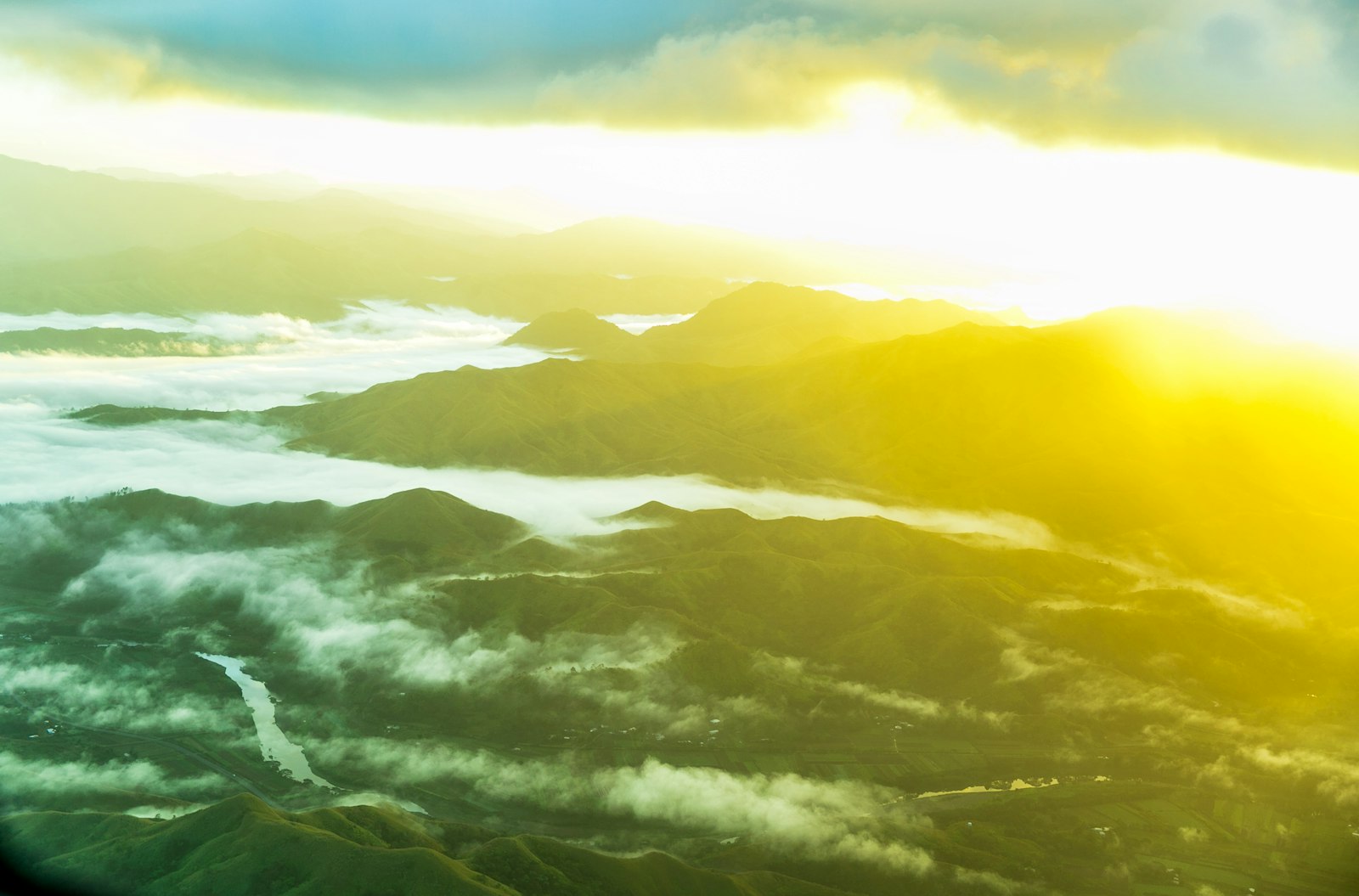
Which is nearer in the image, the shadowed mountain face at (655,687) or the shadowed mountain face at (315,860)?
the shadowed mountain face at (315,860)

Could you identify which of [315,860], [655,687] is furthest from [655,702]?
[315,860]

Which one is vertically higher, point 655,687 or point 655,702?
point 655,687

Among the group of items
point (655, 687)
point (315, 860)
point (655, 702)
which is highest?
point (655, 687)

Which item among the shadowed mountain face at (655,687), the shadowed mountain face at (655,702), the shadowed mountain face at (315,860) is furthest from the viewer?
the shadowed mountain face at (655,687)

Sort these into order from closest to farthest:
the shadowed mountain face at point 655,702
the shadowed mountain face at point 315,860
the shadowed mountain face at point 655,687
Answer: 1. the shadowed mountain face at point 315,860
2. the shadowed mountain face at point 655,702
3. the shadowed mountain face at point 655,687

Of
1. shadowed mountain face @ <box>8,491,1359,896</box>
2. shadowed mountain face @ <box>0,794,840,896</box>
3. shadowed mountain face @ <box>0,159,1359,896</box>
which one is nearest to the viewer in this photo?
shadowed mountain face @ <box>0,794,840,896</box>

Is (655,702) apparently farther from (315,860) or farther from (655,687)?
(315,860)

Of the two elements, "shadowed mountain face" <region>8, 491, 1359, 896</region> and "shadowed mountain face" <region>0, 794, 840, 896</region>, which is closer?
"shadowed mountain face" <region>0, 794, 840, 896</region>

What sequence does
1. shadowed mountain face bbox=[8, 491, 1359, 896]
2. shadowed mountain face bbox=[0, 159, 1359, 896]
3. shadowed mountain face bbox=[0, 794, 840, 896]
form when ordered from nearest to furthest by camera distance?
1. shadowed mountain face bbox=[0, 794, 840, 896]
2. shadowed mountain face bbox=[8, 491, 1359, 896]
3. shadowed mountain face bbox=[0, 159, 1359, 896]

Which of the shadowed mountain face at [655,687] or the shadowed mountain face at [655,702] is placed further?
the shadowed mountain face at [655,687]

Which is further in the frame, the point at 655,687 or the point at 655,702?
the point at 655,687

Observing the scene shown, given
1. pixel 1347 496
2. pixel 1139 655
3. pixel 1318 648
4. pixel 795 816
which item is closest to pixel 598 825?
pixel 795 816
